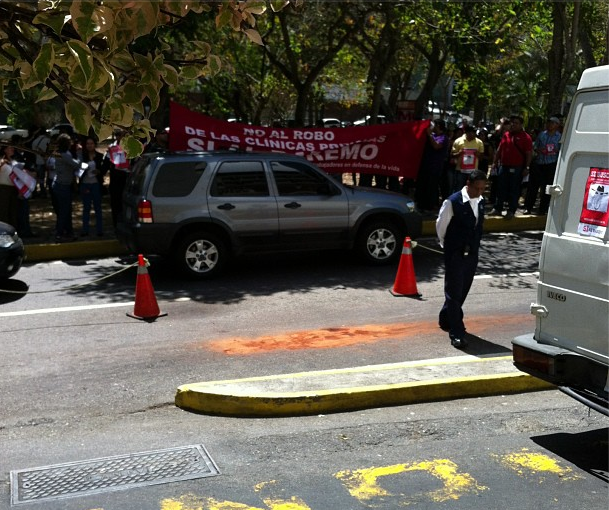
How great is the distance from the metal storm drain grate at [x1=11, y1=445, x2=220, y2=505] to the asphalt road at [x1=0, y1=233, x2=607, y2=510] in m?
0.10

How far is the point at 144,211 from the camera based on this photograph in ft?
41.1

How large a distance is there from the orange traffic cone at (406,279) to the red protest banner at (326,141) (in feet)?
17.5

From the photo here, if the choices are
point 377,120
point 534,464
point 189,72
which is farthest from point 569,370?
point 377,120

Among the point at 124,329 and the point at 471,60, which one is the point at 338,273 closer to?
the point at 124,329

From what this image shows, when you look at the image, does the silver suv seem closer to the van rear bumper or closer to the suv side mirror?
the suv side mirror

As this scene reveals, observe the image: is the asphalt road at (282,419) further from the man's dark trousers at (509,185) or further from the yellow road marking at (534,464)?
the man's dark trousers at (509,185)

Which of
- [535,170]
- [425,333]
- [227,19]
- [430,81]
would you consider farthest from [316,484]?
[430,81]

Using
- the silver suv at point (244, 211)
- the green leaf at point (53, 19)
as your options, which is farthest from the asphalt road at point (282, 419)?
the green leaf at point (53, 19)

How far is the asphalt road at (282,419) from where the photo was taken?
586 centimetres

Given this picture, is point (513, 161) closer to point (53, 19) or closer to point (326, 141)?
point (326, 141)

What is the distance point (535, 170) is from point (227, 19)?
47.3 feet

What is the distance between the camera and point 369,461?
250 inches

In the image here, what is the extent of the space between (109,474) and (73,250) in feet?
30.2

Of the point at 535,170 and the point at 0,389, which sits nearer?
the point at 0,389
